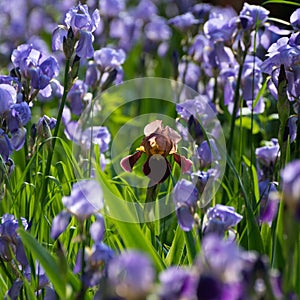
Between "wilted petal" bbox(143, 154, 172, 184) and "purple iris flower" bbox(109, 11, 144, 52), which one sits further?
"purple iris flower" bbox(109, 11, 144, 52)

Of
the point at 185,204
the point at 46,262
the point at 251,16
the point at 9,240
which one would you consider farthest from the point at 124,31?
the point at 46,262

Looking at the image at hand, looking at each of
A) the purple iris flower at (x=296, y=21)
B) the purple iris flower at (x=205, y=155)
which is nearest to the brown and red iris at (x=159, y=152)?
the purple iris flower at (x=205, y=155)

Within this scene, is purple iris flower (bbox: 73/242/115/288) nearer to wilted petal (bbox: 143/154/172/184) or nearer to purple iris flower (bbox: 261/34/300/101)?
wilted petal (bbox: 143/154/172/184)

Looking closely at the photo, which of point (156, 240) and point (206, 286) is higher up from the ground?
point (206, 286)

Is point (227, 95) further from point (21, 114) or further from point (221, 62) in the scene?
point (21, 114)

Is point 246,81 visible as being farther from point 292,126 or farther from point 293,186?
point 293,186

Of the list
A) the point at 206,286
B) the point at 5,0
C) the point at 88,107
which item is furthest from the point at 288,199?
the point at 5,0

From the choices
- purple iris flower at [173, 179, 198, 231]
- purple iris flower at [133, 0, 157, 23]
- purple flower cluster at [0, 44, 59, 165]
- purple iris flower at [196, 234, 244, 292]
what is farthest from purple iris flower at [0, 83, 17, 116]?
purple iris flower at [133, 0, 157, 23]
